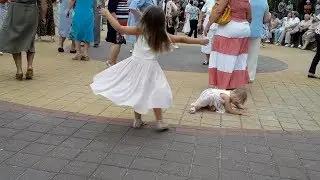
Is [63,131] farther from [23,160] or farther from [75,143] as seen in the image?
[23,160]

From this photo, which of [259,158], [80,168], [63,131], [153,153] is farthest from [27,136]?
[259,158]

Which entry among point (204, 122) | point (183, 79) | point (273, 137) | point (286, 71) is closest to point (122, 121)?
point (204, 122)

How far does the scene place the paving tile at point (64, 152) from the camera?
4.02m

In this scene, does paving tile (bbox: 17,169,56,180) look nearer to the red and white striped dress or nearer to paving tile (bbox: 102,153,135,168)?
paving tile (bbox: 102,153,135,168)

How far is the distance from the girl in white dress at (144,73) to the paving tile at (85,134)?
42 centimetres

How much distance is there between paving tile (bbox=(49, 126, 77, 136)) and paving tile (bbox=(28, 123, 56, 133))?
0.07 m

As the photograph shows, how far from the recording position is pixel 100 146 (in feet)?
14.2

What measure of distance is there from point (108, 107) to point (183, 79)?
8.49 feet

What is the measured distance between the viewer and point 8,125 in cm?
477

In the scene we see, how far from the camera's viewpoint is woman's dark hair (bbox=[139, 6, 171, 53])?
4613 millimetres

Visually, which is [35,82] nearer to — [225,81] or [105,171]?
[225,81]

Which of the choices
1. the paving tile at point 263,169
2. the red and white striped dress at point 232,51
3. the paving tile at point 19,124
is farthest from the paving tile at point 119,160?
the red and white striped dress at point 232,51

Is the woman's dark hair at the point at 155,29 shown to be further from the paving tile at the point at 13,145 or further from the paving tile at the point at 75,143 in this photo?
the paving tile at the point at 13,145

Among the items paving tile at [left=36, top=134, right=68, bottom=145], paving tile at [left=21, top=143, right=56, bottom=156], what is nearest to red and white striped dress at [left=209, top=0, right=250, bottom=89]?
paving tile at [left=36, top=134, right=68, bottom=145]
